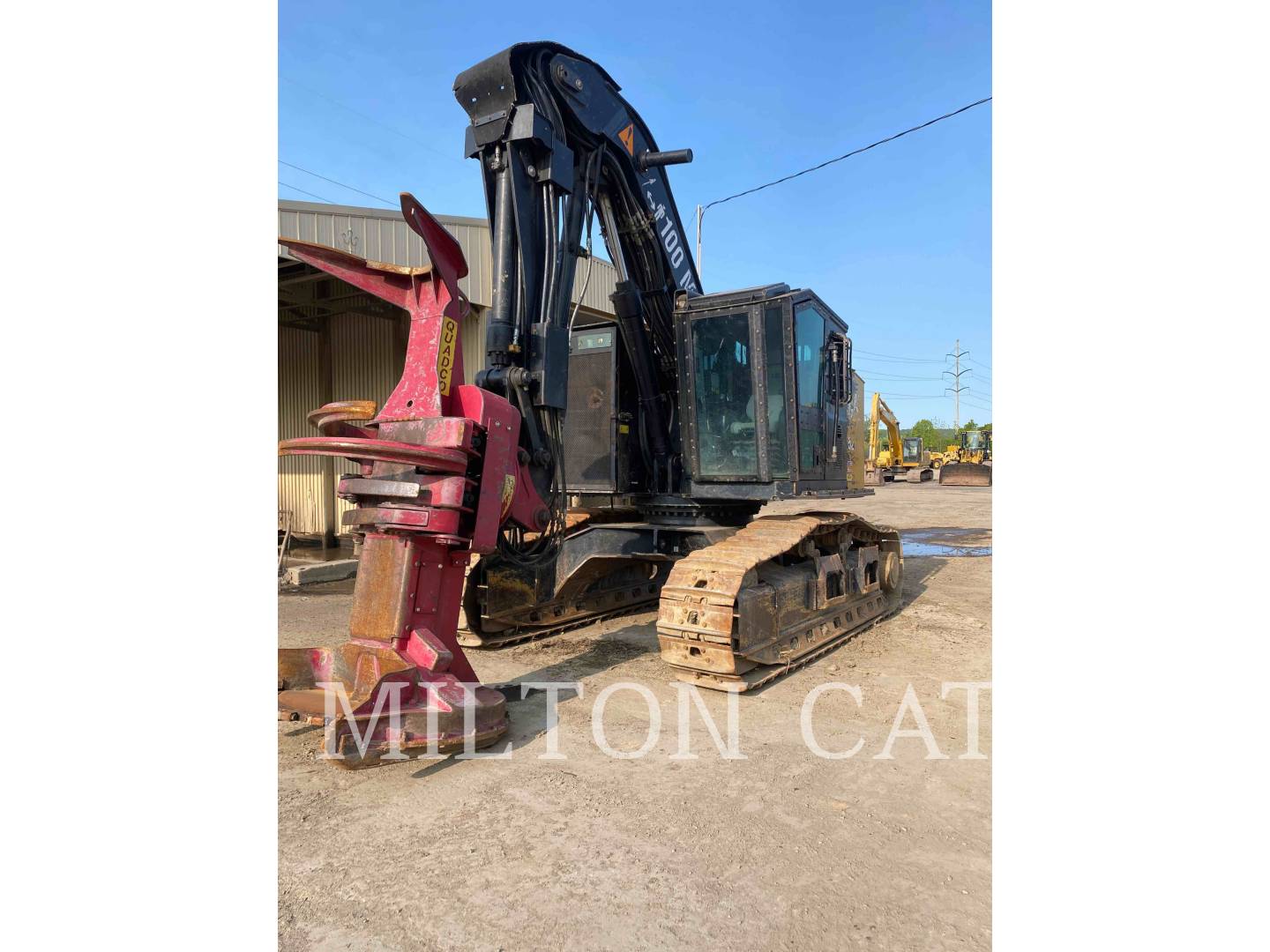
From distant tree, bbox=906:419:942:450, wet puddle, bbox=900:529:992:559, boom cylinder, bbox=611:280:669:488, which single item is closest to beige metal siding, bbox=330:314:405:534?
boom cylinder, bbox=611:280:669:488

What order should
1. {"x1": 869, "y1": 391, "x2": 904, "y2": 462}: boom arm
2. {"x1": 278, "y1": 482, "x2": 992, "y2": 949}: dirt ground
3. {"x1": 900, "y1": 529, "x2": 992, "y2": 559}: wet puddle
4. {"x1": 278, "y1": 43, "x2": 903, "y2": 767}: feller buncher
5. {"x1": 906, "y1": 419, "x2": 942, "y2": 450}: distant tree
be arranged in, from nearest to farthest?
{"x1": 278, "y1": 482, "x2": 992, "y2": 949}: dirt ground, {"x1": 278, "y1": 43, "x2": 903, "y2": 767}: feller buncher, {"x1": 900, "y1": 529, "x2": 992, "y2": 559}: wet puddle, {"x1": 869, "y1": 391, "x2": 904, "y2": 462}: boom arm, {"x1": 906, "y1": 419, "x2": 942, "y2": 450}: distant tree

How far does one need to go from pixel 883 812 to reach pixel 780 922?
3.26 ft

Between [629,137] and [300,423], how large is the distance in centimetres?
1244

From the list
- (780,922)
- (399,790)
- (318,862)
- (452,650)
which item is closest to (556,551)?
(452,650)

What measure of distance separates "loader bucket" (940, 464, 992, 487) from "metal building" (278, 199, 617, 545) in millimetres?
24394

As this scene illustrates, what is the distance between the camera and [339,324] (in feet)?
50.0

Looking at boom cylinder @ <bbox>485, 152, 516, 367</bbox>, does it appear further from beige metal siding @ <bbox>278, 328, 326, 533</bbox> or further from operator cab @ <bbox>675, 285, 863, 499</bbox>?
beige metal siding @ <bbox>278, 328, 326, 533</bbox>

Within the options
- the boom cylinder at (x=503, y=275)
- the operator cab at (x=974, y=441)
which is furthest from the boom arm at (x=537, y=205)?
the operator cab at (x=974, y=441)

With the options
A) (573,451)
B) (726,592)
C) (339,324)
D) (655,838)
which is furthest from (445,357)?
(339,324)

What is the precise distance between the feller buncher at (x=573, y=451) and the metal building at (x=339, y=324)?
16.5ft

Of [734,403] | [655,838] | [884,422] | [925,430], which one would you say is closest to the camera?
[655,838]

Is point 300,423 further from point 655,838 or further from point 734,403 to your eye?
point 655,838

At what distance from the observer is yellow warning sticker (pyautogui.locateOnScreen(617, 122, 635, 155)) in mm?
5748

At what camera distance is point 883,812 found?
3184 millimetres
